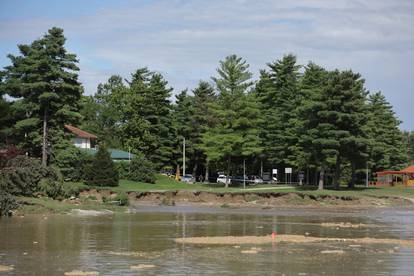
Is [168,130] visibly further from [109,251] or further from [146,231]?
[109,251]

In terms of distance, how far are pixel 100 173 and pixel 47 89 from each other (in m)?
9.86

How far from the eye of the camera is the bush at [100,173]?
221 ft

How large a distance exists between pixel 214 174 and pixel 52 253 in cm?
10018

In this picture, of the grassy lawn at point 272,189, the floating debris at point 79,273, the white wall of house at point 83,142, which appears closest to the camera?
the floating debris at point 79,273

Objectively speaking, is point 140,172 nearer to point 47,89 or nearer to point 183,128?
point 47,89

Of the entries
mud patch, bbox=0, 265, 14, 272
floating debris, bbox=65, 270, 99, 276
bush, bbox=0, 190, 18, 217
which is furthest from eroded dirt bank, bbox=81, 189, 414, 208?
floating debris, bbox=65, 270, 99, 276

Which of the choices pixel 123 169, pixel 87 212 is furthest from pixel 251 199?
pixel 87 212

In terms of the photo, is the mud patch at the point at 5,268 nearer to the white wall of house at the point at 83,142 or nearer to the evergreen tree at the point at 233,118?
the evergreen tree at the point at 233,118

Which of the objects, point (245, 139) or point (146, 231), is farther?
point (245, 139)

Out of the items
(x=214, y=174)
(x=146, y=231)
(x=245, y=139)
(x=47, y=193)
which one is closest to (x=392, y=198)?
(x=245, y=139)

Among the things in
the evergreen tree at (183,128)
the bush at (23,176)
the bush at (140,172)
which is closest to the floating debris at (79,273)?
the bush at (23,176)

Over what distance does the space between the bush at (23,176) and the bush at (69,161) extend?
56.7 ft

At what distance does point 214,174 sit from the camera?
12169cm

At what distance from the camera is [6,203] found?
3812 cm
